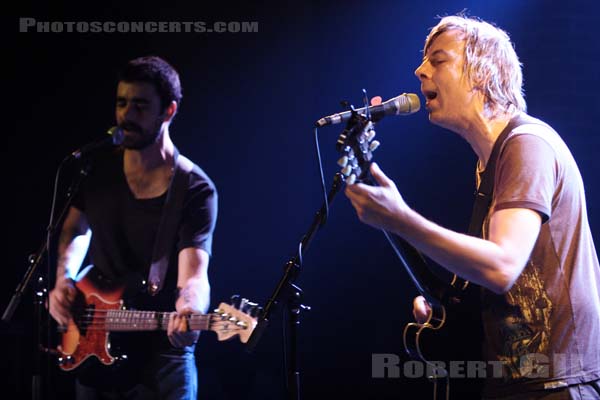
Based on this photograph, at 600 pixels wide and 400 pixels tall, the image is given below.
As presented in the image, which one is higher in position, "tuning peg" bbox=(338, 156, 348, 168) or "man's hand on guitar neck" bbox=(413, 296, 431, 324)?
"tuning peg" bbox=(338, 156, 348, 168)

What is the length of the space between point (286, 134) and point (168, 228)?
0.94 metres

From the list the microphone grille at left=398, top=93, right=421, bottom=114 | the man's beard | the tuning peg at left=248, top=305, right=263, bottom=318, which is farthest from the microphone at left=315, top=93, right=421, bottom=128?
the man's beard

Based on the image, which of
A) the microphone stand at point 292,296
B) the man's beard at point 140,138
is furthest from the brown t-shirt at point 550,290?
the man's beard at point 140,138

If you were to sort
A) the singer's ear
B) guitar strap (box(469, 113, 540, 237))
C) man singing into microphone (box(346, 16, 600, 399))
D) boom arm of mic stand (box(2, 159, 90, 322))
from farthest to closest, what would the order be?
the singer's ear
boom arm of mic stand (box(2, 159, 90, 322))
guitar strap (box(469, 113, 540, 237))
man singing into microphone (box(346, 16, 600, 399))

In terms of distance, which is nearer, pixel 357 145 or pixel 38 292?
pixel 357 145

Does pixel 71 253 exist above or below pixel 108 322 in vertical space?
above

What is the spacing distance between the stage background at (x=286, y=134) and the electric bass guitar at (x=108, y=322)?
0.52 metres

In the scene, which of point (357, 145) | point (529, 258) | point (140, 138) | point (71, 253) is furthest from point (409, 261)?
point (71, 253)

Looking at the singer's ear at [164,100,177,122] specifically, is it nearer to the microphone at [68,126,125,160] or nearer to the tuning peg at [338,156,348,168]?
the microphone at [68,126,125,160]

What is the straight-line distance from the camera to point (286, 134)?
3717mm

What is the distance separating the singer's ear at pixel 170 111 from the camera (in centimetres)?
345

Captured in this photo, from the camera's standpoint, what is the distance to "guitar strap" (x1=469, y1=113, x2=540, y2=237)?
6.81ft

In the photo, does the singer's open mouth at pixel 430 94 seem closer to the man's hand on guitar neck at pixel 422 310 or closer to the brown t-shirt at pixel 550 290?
the brown t-shirt at pixel 550 290

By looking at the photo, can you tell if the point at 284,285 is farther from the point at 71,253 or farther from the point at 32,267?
the point at 71,253
